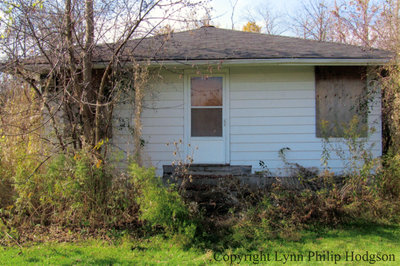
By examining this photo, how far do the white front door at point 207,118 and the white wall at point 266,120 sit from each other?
0.19 metres

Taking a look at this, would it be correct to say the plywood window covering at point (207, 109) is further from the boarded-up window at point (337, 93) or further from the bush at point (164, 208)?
the bush at point (164, 208)

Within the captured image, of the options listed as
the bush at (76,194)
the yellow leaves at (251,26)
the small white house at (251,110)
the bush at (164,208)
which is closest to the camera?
the bush at (164,208)

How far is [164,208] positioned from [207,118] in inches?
135

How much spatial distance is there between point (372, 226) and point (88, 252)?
4.44 metres

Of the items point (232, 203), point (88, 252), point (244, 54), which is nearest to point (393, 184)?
point (232, 203)

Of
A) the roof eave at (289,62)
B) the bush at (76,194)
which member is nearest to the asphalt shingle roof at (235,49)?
the roof eave at (289,62)

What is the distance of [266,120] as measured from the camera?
23.6 feet

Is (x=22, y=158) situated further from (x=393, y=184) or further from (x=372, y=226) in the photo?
(x=393, y=184)

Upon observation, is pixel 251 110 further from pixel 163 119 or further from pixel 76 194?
pixel 76 194

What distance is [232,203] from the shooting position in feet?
17.7

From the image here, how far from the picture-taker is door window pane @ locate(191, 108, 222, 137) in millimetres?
7270

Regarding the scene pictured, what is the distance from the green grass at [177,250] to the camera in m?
3.88

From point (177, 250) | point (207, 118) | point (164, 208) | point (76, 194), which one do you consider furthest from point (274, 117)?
point (76, 194)

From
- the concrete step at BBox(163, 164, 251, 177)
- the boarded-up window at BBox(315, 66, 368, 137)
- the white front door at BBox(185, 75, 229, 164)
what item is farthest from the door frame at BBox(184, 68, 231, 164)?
the boarded-up window at BBox(315, 66, 368, 137)
